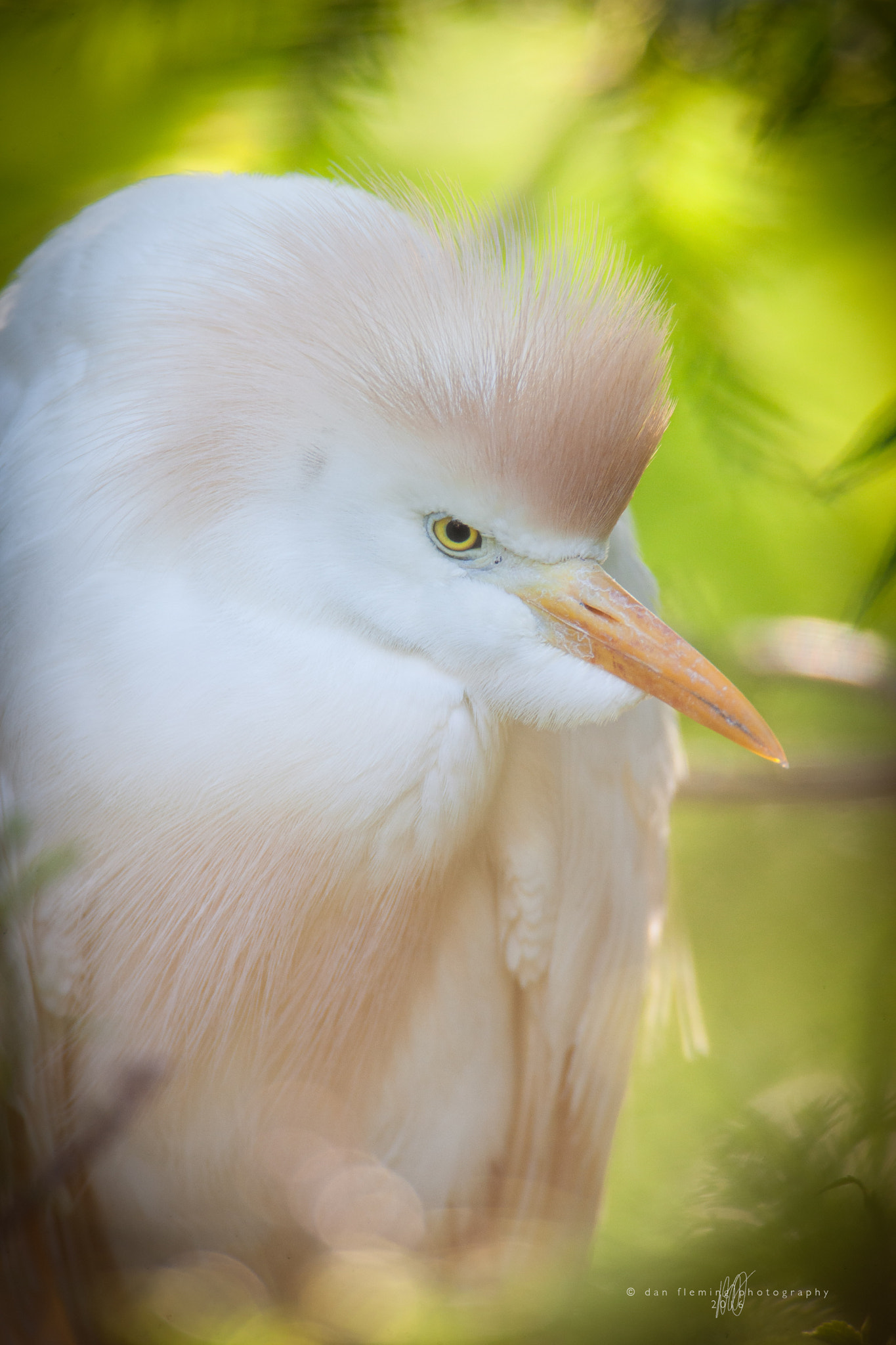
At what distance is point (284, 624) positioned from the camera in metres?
0.56

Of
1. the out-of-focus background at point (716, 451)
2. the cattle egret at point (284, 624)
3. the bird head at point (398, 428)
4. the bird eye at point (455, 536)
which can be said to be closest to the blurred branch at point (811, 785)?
the out-of-focus background at point (716, 451)

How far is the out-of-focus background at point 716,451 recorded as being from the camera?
1.86 feet

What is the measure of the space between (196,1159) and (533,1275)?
0.30 m

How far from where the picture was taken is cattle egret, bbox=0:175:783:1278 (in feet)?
1.65

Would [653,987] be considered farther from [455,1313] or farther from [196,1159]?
[196,1159]

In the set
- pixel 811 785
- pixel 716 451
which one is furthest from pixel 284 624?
pixel 811 785

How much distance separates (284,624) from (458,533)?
13 cm

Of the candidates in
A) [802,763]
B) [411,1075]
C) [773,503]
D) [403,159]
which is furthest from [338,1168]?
[403,159]
